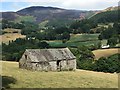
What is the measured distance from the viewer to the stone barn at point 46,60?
6444 centimetres

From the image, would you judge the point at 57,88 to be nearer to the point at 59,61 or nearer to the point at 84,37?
the point at 59,61

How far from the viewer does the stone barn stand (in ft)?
211

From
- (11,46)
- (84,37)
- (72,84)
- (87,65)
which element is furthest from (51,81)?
(84,37)

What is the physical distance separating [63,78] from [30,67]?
13.7 meters

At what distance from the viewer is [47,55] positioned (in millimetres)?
67125

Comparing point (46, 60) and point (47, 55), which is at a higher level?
point (47, 55)

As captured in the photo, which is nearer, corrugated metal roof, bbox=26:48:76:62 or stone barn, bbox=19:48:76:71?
stone barn, bbox=19:48:76:71

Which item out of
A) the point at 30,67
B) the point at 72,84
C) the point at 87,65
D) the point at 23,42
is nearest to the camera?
the point at 72,84

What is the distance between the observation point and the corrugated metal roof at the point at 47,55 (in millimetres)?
65125

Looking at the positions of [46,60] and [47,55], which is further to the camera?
[47,55]

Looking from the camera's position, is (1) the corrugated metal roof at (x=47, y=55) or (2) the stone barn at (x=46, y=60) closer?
(2) the stone barn at (x=46, y=60)

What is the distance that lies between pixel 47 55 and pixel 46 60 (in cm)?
195

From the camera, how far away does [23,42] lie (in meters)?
170

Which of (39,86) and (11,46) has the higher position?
(39,86)
